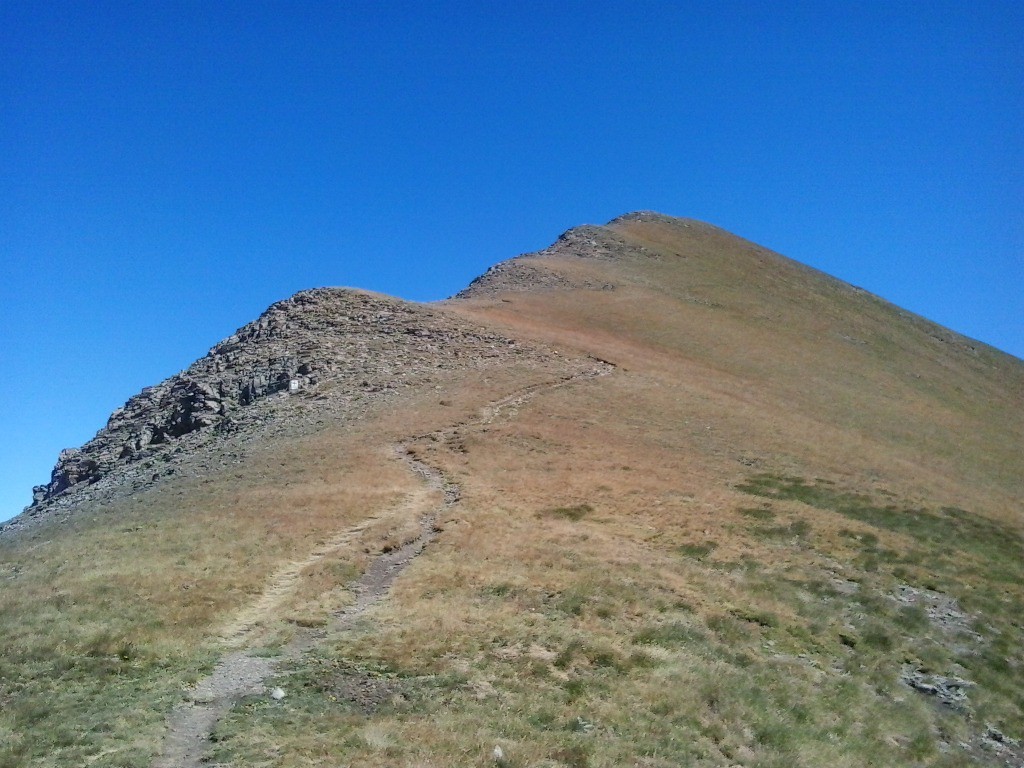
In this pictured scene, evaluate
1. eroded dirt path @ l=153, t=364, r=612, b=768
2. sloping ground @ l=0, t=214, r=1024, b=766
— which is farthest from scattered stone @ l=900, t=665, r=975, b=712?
eroded dirt path @ l=153, t=364, r=612, b=768

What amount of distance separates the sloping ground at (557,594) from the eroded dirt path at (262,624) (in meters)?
0.27

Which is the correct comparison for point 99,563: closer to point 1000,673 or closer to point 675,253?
point 1000,673

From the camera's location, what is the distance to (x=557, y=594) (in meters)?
20.5

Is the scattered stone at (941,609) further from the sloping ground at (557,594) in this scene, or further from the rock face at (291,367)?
the rock face at (291,367)

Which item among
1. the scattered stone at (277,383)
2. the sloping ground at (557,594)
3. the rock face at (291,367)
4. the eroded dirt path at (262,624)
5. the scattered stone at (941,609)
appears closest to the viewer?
the eroded dirt path at (262,624)

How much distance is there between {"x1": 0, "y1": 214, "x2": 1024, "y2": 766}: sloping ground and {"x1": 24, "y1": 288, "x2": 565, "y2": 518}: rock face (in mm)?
4073

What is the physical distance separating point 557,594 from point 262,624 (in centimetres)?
832

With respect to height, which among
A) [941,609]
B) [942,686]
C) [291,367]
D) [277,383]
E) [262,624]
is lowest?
[942,686]

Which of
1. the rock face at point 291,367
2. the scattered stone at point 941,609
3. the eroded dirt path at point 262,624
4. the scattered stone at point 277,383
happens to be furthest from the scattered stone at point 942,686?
the rock face at point 291,367

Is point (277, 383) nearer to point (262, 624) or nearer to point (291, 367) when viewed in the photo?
point (291, 367)

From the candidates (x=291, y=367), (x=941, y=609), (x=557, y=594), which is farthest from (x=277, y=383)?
(x=941, y=609)

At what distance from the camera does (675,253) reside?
336ft

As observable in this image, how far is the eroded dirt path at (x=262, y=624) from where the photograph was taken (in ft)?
43.4

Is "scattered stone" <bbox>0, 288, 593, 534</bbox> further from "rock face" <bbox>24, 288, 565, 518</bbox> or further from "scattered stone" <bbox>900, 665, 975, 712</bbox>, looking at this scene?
"scattered stone" <bbox>900, 665, 975, 712</bbox>
